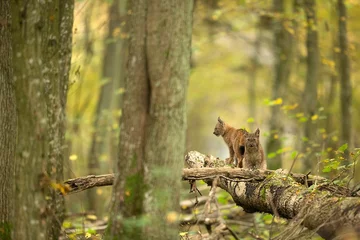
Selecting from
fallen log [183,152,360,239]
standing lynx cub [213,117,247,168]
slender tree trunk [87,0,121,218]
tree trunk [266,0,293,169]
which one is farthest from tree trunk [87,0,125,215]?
fallen log [183,152,360,239]

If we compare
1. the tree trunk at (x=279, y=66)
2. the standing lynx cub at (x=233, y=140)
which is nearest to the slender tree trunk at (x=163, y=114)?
the standing lynx cub at (x=233, y=140)

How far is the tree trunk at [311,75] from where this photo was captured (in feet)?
43.3

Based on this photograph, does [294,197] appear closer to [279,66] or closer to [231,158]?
[231,158]

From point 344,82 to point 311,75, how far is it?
82 cm

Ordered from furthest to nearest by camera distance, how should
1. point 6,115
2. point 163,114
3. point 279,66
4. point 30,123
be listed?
point 279,66 → point 6,115 → point 163,114 → point 30,123

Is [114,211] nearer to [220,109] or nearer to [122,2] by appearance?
[122,2]

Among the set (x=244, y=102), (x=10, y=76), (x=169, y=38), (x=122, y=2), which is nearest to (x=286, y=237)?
(x=169, y=38)

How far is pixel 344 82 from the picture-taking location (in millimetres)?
13414

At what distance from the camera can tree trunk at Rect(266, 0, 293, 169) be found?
13914 mm

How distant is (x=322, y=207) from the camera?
608 cm

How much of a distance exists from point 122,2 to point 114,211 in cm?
1126

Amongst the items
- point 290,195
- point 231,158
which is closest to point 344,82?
point 231,158

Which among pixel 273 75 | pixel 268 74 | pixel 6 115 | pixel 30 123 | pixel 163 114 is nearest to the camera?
pixel 30 123

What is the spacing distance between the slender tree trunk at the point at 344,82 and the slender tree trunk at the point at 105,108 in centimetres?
613
